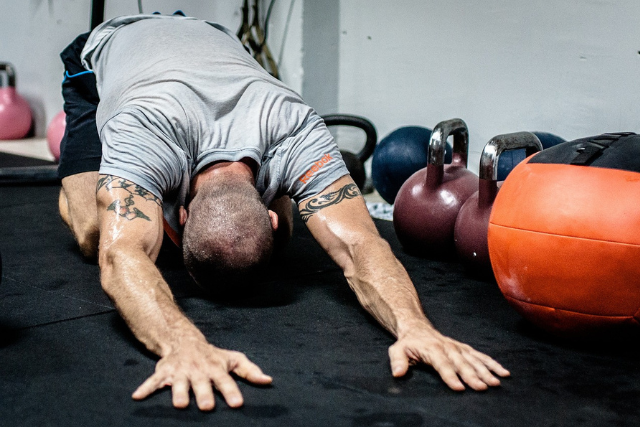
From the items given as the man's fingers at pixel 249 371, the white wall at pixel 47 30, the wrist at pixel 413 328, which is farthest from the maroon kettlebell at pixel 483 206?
the white wall at pixel 47 30

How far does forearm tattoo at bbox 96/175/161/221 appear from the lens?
1.84 meters

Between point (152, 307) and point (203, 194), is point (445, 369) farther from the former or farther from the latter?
point (203, 194)

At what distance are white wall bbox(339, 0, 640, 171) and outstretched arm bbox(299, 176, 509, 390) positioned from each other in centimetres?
170

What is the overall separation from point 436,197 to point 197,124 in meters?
0.98

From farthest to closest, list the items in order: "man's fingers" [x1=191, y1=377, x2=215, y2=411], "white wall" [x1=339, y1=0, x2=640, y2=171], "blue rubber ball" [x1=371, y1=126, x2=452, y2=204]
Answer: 1. "blue rubber ball" [x1=371, y1=126, x2=452, y2=204]
2. "white wall" [x1=339, y1=0, x2=640, y2=171]
3. "man's fingers" [x1=191, y1=377, x2=215, y2=411]

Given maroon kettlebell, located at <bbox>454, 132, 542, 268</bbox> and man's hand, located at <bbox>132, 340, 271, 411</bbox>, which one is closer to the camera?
man's hand, located at <bbox>132, 340, 271, 411</bbox>

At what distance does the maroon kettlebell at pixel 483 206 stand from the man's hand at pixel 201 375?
110cm

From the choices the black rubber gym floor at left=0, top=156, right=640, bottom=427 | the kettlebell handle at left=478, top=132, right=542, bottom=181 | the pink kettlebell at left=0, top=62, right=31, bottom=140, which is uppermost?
the kettlebell handle at left=478, top=132, right=542, bottom=181

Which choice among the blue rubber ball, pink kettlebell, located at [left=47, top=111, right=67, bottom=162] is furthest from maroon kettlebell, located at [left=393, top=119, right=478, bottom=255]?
pink kettlebell, located at [left=47, top=111, right=67, bottom=162]

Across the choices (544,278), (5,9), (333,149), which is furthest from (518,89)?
(5,9)

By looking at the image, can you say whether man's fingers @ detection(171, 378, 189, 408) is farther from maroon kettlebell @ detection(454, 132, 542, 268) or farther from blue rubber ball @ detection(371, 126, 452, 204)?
blue rubber ball @ detection(371, 126, 452, 204)

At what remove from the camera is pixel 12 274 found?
2373 mm

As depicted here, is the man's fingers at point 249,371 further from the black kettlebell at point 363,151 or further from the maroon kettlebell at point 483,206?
the black kettlebell at point 363,151

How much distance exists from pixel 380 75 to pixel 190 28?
Result: 6.27 feet
